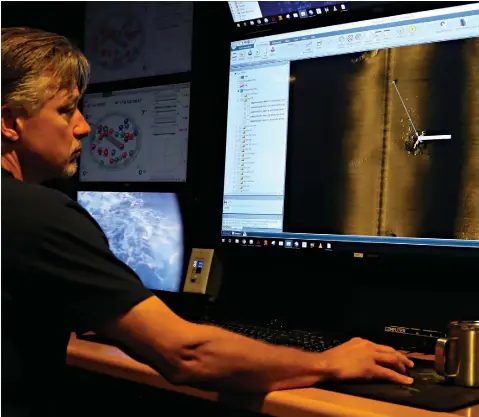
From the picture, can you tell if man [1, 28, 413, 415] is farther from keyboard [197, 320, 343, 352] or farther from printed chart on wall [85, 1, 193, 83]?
printed chart on wall [85, 1, 193, 83]

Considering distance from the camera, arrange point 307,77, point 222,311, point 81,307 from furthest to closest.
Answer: point 222,311
point 307,77
point 81,307

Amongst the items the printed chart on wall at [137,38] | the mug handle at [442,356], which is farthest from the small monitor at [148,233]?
the mug handle at [442,356]

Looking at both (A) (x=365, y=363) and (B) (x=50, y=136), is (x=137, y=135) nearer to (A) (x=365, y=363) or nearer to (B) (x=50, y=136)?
(B) (x=50, y=136)

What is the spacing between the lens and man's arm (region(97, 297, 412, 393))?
0.96 meters

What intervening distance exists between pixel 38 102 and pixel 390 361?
75cm

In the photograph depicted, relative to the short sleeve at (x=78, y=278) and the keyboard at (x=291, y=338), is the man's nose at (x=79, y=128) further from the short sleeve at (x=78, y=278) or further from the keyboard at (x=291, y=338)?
the keyboard at (x=291, y=338)

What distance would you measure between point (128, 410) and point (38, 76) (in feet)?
2.59

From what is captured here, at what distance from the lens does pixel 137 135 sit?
2.07 m

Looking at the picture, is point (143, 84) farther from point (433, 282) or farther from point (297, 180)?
point (433, 282)

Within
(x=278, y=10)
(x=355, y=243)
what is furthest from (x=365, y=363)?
(x=278, y=10)

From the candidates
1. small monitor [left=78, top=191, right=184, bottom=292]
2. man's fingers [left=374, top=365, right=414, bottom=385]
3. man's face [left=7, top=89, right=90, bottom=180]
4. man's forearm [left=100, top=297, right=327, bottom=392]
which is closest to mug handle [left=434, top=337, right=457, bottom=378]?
man's fingers [left=374, top=365, right=414, bottom=385]

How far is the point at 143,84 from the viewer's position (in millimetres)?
2064

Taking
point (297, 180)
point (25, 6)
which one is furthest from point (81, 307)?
point (25, 6)

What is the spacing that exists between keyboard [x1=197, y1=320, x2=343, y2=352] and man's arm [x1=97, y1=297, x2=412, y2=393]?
158 mm
